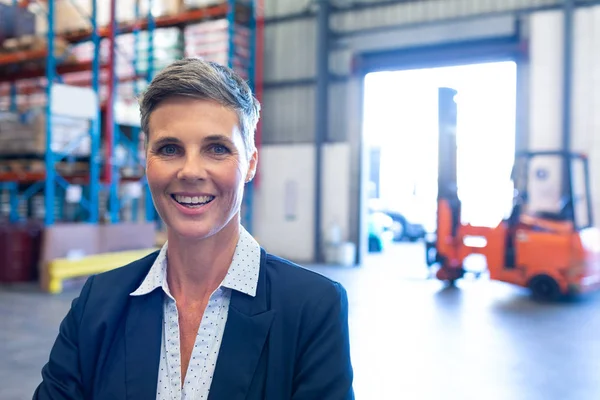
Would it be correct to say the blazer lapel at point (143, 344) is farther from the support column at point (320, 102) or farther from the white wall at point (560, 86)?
the support column at point (320, 102)

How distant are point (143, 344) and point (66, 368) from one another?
8.1 inches

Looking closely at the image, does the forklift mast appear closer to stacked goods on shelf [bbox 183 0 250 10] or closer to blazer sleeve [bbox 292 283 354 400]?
stacked goods on shelf [bbox 183 0 250 10]

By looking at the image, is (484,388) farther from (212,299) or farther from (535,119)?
(535,119)

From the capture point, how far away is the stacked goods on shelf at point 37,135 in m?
8.99

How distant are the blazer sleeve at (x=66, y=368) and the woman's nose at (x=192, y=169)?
45 centimetres

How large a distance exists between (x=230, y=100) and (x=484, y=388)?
3.52 metres

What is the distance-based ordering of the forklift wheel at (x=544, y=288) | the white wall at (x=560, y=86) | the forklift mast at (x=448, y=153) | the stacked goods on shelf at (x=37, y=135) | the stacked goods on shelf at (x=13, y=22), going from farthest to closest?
the stacked goods on shelf at (x=13, y=22) < the white wall at (x=560, y=86) < the stacked goods on shelf at (x=37, y=135) < the forklift mast at (x=448, y=153) < the forklift wheel at (x=544, y=288)

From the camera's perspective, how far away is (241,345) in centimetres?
129

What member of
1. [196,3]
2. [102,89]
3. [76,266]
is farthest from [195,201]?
[102,89]

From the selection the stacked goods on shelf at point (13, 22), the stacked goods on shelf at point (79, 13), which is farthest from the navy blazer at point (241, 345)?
the stacked goods on shelf at point (13, 22)

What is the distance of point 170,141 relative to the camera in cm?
129

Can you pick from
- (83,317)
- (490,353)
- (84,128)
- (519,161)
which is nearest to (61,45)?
(84,128)

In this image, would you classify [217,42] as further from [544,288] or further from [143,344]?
[143,344]

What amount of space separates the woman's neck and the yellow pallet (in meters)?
6.33
